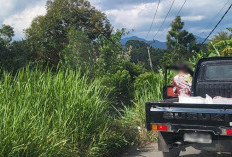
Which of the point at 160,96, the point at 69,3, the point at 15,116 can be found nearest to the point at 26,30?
the point at 69,3

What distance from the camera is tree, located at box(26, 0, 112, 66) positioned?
2970 cm

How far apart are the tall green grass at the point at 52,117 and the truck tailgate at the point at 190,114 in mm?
1146

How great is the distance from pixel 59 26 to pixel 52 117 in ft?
87.9

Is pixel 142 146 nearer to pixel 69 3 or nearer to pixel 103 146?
pixel 103 146

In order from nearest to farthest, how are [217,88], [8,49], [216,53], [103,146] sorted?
[103,146] → [217,88] → [216,53] → [8,49]

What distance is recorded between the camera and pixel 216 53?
12.4 m

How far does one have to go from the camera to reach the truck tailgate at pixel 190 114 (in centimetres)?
495

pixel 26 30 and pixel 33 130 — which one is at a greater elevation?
pixel 26 30

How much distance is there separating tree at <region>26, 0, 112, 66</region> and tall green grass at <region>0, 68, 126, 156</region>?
72.1 ft

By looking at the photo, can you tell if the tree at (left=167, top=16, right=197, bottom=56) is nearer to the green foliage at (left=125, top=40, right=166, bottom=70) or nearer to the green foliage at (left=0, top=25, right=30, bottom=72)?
the green foliage at (left=125, top=40, right=166, bottom=70)

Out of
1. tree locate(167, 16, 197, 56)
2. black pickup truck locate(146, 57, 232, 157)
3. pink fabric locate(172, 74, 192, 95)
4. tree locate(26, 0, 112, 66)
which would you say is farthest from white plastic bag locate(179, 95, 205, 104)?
tree locate(167, 16, 197, 56)

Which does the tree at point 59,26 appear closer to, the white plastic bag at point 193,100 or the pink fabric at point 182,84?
the pink fabric at point 182,84

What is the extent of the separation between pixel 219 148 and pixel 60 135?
90.3 inches

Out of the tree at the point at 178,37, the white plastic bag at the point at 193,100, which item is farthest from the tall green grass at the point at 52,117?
the tree at the point at 178,37
